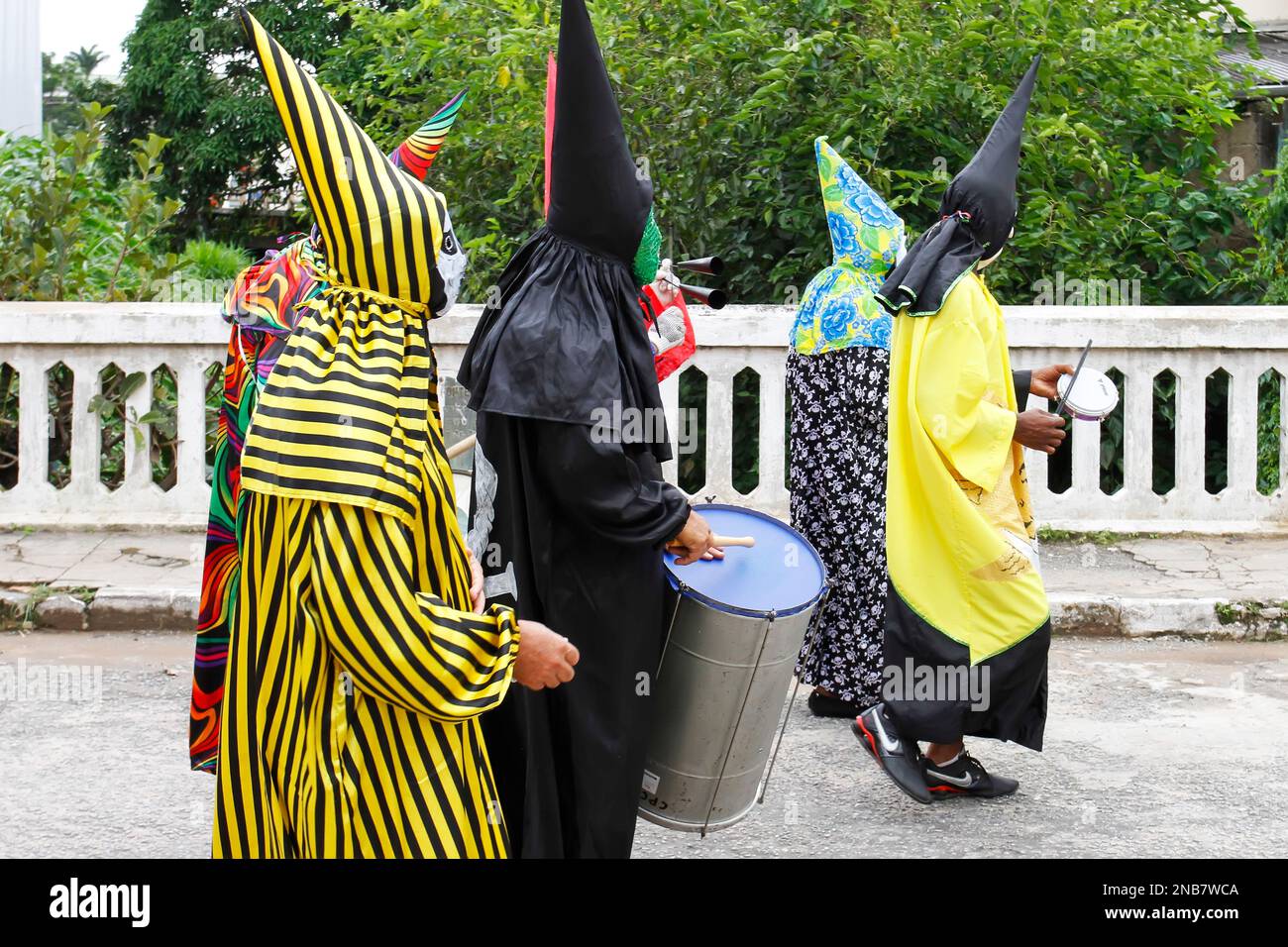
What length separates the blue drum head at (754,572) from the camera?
347 cm

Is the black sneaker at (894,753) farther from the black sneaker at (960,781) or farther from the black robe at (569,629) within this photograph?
the black robe at (569,629)

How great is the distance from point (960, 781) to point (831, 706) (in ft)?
3.36

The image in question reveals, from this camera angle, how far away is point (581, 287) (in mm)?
3334

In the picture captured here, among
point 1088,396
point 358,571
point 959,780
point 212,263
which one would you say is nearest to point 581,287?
point 358,571

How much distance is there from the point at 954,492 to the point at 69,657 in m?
4.07

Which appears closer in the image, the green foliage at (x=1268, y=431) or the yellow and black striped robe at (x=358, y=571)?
the yellow and black striped robe at (x=358, y=571)

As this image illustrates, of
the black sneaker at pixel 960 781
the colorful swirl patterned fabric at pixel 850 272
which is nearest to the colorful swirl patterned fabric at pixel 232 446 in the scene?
the colorful swirl patterned fabric at pixel 850 272

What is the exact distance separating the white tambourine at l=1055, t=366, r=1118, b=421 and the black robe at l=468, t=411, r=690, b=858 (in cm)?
206

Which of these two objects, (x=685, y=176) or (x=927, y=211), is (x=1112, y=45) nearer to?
(x=927, y=211)

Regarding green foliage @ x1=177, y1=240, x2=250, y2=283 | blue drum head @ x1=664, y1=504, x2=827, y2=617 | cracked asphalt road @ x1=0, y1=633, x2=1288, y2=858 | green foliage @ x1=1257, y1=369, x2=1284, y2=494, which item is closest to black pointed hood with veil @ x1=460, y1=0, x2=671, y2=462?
blue drum head @ x1=664, y1=504, x2=827, y2=617

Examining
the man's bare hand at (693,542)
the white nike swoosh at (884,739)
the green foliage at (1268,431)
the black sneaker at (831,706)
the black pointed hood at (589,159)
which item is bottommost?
the black sneaker at (831,706)

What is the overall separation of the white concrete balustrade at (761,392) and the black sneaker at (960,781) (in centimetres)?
336

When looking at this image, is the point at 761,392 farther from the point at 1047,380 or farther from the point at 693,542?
the point at 693,542

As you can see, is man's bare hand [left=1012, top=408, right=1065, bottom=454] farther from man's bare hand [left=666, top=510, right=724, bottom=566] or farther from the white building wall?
the white building wall
